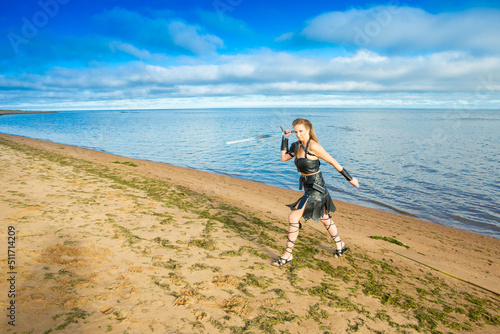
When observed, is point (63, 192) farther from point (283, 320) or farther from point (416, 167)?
point (416, 167)

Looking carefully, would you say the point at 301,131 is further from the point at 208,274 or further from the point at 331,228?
the point at 208,274

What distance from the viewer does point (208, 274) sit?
480cm

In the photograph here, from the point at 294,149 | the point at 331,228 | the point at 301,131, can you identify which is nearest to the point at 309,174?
the point at 294,149

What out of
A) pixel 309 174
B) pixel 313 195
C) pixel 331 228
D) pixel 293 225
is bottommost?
pixel 331 228

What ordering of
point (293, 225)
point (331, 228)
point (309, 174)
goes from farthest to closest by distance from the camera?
point (331, 228)
point (293, 225)
point (309, 174)

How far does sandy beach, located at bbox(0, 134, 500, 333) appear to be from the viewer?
367 centimetres

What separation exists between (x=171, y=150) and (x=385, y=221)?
28231 millimetres

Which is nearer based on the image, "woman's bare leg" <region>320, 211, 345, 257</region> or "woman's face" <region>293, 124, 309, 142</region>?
"woman's face" <region>293, 124, 309, 142</region>

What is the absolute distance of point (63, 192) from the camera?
8773 millimetres

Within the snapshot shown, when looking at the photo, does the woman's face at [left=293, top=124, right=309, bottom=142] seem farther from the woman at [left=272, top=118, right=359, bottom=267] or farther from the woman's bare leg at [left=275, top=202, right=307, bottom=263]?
the woman's bare leg at [left=275, top=202, right=307, bottom=263]

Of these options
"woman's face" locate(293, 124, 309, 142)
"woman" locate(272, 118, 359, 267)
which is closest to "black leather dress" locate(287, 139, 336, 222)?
"woman" locate(272, 118, 359, 267)

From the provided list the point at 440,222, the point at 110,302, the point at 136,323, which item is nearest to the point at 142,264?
the point at 110,302

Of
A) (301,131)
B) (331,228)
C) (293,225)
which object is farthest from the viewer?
(331,228)

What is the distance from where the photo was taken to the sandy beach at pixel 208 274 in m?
3.67
